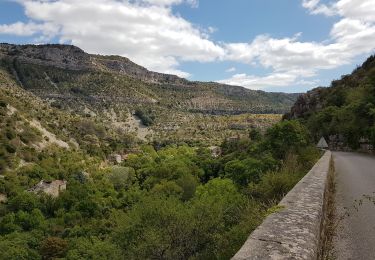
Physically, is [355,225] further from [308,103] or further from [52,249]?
[308,103]

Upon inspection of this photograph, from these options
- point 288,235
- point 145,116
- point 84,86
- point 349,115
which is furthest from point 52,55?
point 288,235

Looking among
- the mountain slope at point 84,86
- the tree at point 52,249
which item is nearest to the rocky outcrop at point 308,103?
the tree at point 52,249

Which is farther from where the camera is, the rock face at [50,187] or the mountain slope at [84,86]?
the mountain slope at [84,86]

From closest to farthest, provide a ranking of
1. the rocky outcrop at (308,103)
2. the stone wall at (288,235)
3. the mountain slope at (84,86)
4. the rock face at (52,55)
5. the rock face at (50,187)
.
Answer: the stone wall at (288,235) < the rock face at (50,187) < the rocky outcrop at (308,103) < the mountain slope at (84,86) < the rock face at (52,55)

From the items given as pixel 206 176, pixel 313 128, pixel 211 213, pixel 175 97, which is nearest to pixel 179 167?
pixel 206 176

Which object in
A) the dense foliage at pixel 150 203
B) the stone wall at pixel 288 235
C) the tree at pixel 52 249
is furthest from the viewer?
the tree at pixel 52 249

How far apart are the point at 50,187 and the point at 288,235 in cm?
6604

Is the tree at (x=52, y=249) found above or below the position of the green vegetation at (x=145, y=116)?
below

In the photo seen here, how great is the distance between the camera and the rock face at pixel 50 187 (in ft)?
208

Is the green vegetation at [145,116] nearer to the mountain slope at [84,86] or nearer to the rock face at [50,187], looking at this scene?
the mountain slope at [84,86]

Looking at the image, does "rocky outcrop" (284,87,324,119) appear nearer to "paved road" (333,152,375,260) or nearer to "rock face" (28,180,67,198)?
"rock face" (28,180,67,198)

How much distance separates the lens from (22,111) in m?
82.1

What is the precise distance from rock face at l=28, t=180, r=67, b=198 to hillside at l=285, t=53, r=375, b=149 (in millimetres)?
42491

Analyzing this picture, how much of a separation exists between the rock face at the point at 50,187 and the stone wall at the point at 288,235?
61434 mm
